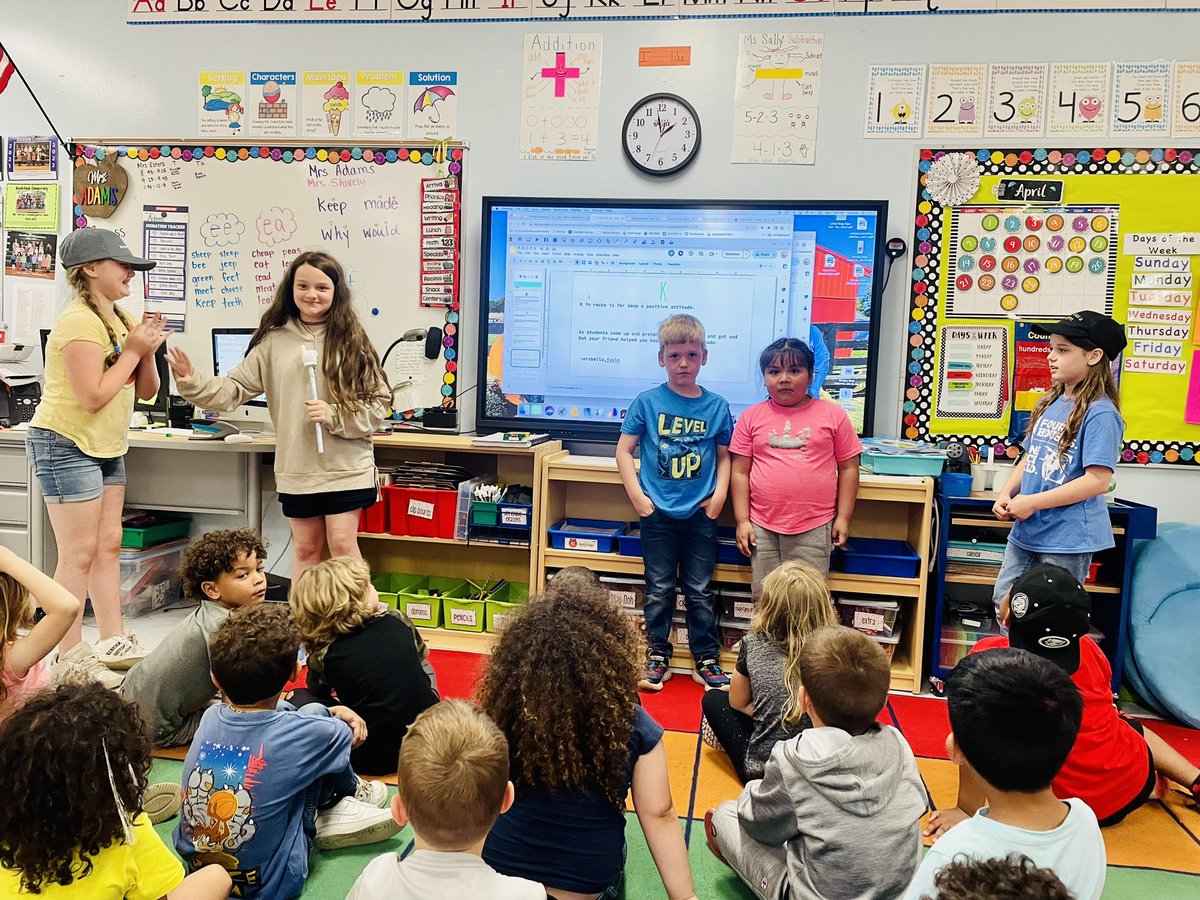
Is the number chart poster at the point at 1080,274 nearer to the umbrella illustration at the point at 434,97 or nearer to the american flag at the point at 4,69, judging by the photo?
the umbrella illustration at the point at 434,97

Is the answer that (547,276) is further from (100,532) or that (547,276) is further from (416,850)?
(416,850)

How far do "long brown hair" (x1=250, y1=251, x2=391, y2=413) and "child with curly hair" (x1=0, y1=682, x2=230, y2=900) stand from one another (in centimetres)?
170

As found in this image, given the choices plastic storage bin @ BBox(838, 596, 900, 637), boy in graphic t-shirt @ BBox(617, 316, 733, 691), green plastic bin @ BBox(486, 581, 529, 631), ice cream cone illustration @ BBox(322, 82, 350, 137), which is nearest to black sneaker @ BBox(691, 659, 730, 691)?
boy in graphic t-shirt @ BBox(617, 316, 733, 691)

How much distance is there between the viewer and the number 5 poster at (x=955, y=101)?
3.46 m

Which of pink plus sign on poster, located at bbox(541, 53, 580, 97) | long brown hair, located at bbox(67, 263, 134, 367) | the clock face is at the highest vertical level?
pink plus sign on poster, located at bbox(541, 53, 580, 97)

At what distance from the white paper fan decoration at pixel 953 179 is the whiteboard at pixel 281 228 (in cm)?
188

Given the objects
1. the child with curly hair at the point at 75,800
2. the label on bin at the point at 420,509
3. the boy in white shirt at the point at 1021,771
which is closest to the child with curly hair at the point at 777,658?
the boy in white shirt at the point at 1021,771

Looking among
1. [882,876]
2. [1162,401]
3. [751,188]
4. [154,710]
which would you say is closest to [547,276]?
[751,188]

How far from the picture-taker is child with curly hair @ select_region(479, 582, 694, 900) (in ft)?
4.87

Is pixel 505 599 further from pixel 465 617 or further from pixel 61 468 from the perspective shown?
pixel 61 468

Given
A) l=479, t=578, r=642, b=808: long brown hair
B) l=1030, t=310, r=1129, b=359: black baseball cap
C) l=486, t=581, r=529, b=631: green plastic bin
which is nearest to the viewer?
l=479, t=578, r=642, b=808: long brown hair

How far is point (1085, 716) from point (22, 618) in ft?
7.32

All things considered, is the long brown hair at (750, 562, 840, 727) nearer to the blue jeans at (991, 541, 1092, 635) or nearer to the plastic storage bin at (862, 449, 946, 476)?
the blue jeans at (991, 541, 1092, 635)

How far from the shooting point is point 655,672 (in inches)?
123
